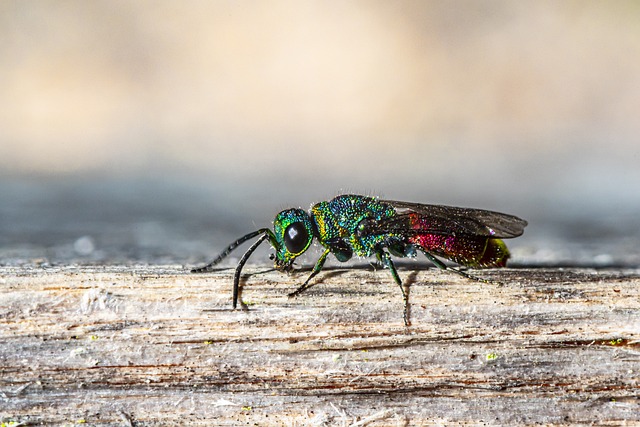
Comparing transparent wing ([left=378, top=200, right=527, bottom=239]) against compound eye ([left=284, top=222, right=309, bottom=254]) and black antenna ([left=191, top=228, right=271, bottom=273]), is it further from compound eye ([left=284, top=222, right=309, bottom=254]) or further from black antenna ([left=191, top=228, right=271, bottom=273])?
black antenna ([left=191, top=228, right=271, bottom=273])

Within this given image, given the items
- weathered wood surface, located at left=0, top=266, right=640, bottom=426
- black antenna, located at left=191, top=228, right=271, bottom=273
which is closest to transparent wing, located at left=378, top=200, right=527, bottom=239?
black antenna, located at left=191, top=228, right=271, bottom=273

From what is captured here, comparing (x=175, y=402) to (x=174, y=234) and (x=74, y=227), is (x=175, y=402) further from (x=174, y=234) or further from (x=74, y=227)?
(x=74, y=227)

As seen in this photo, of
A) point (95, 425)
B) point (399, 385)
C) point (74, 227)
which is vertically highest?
point (74, 227)

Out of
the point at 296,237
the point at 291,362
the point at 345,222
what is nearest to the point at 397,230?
the point at 345,222

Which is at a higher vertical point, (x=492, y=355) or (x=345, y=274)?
(x=345, y=274)

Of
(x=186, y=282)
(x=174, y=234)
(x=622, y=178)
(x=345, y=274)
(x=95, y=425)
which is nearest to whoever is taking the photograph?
(x=95, y=425)

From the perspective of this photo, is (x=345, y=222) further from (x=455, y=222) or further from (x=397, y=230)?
(x=455, y=222)

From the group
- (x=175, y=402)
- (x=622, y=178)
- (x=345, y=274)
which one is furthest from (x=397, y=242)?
(x=622, y=178)

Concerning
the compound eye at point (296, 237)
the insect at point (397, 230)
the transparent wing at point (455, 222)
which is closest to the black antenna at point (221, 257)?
the insect at point (397, 230)
